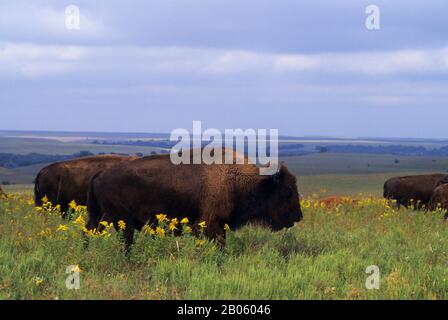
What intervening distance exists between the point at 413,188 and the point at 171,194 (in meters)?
13.6

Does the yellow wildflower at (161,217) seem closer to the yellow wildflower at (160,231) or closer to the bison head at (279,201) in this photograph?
the yellow wildflower at (160,231)

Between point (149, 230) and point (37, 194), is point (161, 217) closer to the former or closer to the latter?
point (149, 230)

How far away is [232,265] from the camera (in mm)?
8398

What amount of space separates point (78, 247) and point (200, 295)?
2327 mm

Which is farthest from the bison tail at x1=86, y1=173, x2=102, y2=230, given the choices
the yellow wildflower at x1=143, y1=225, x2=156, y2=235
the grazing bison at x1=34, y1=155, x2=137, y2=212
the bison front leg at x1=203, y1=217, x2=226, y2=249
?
the grazing bison at x1=34, y1=155, x2=137, y2=212

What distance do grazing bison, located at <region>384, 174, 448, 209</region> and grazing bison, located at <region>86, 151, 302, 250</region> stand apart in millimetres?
11835

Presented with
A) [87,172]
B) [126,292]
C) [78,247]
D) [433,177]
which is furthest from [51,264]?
[433,177]

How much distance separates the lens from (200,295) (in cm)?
697

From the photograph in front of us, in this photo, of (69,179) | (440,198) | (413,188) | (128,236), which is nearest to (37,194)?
(69,179)

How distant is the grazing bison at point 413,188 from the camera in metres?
20.4

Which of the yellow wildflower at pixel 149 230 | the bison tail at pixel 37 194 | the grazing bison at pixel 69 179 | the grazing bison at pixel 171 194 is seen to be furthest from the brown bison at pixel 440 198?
the yellow wildflower at pixel 149 230
